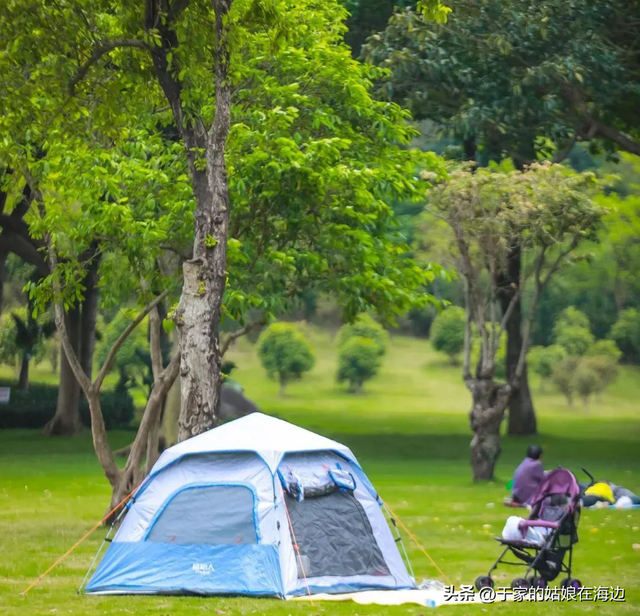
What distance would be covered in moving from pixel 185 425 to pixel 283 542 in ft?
9.41

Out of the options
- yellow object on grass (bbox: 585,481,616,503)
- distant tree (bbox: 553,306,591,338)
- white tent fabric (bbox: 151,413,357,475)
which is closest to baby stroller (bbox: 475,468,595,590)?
white tent fabric (bbox: 151,413,357,475)

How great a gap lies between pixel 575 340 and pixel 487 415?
3626 cm

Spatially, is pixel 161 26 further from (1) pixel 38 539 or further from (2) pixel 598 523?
(2) pixel 598 523

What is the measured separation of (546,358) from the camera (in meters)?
58.4

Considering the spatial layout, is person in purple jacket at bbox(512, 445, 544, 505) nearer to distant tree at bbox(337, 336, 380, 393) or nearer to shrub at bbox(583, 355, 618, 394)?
shrub at bbox(583, 355, 618, 394)

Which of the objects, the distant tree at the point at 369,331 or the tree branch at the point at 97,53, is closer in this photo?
the tree branch at the point at 97,53

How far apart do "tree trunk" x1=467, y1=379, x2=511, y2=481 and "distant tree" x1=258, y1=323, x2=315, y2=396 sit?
32.2 m

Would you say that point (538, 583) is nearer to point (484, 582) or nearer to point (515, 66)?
point (484, 582)

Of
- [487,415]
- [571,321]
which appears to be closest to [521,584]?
[487,415]

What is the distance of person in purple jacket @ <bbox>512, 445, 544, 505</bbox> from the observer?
13.6 metres

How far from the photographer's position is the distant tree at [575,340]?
5853 centimetres

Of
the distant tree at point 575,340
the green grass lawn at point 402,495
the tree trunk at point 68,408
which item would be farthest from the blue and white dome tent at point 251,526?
the distant tree at point 575,340

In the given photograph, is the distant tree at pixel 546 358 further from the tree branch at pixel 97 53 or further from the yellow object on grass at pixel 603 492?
the tree branch at pixel 97 53

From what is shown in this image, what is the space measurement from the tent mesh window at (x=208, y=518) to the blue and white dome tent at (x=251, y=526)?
1 cm
